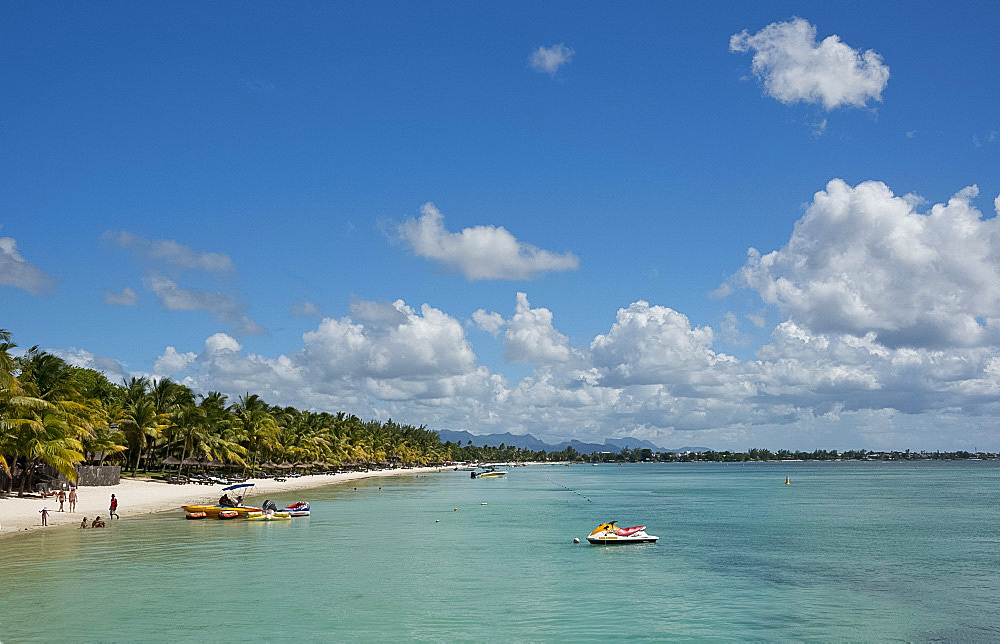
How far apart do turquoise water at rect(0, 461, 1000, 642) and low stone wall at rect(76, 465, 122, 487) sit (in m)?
19.1

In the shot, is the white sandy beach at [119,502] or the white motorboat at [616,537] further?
the white sandy beach at [119,502]

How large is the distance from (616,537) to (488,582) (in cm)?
1465

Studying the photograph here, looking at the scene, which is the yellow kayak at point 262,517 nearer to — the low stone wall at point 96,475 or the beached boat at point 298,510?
the beached boat at point 298,510

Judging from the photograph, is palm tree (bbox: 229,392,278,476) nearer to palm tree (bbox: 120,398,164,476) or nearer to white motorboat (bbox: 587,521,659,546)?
palm tree (bbox: 120,398,164,476)

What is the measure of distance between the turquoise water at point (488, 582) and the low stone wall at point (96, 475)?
751 inches

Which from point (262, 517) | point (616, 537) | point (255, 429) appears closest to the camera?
point (616, 537)

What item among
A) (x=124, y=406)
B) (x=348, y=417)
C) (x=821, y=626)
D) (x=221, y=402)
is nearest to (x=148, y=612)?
(x=821, y=626)

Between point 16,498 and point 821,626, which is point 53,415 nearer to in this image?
point 16,498

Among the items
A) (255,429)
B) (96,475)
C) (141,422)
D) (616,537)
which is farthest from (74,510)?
(255,429)

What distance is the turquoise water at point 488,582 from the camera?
2430 cm

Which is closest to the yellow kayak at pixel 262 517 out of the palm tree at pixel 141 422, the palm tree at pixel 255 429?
the palm tree at pixel 141 422

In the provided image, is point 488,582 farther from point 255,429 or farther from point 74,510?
point 255,429

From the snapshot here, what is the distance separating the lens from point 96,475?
240 ft

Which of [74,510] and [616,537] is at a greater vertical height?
[74,510]
